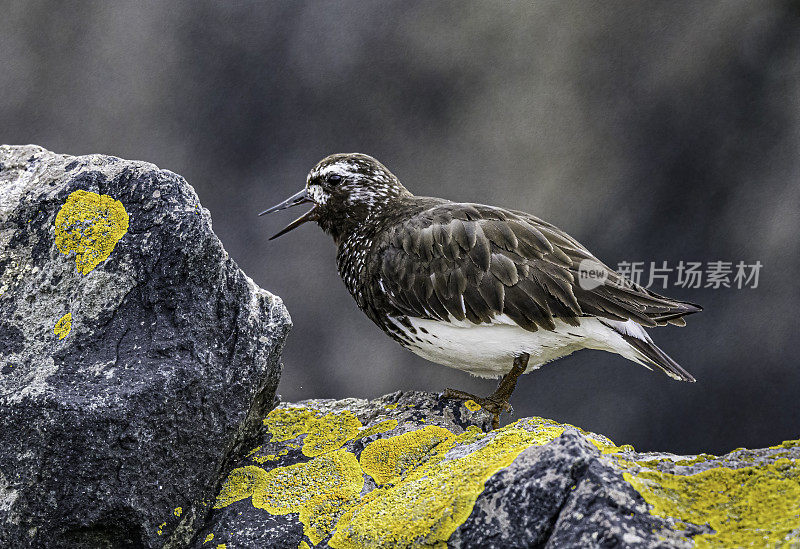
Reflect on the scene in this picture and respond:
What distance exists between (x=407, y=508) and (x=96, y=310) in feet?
3.55

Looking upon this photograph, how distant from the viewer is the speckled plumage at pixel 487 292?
2516 mm

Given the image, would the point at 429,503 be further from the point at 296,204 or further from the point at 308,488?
the point at 296,204

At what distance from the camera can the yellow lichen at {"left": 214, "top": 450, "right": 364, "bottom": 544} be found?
2219 mm

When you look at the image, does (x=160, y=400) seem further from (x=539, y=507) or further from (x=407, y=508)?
(x=539, y=507)

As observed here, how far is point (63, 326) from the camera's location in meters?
2.20

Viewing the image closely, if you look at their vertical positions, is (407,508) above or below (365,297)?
below

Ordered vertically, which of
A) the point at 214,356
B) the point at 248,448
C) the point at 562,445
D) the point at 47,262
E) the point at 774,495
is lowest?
the point at 774,495

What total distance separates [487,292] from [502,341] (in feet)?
0.62

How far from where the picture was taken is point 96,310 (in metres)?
2.23

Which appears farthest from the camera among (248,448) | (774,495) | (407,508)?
(248,448)

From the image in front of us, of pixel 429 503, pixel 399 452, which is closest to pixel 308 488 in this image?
pixel 399 452

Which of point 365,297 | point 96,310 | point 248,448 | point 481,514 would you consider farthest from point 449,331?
point 96,310

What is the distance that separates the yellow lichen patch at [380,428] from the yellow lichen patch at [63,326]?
101cm

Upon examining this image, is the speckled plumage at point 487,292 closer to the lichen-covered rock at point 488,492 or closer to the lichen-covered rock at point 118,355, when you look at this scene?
the lichen-covered rock at point 488,492
